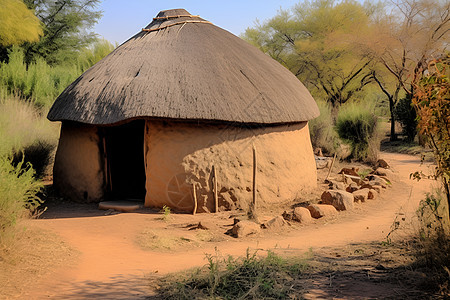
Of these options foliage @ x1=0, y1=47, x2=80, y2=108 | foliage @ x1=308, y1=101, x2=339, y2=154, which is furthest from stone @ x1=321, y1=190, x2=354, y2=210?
foliage @ x1=0, y1=47, x2=80, y2=108

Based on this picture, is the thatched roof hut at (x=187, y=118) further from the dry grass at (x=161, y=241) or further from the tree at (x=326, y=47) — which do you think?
the tree at (x=326, y=47)

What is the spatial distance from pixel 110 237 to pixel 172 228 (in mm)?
864

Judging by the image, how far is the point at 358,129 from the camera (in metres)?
13.0

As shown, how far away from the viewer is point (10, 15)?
17.0 m

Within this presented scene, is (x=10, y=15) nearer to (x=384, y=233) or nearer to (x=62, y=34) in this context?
(x=62, y=34)

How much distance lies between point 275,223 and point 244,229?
1.89 ft

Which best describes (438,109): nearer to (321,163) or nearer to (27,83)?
(321,163)

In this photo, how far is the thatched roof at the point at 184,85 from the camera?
7.14 metres

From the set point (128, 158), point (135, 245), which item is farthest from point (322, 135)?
point (135, 245)

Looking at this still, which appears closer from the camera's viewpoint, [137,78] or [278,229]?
[278,229]

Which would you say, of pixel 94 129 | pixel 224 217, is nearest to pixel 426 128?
pixel 224 217

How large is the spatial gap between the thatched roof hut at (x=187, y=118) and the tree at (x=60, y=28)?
1594 centimetres

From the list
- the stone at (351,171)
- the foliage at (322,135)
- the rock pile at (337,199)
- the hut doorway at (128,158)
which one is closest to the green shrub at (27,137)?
the hut doorway at (128,158)

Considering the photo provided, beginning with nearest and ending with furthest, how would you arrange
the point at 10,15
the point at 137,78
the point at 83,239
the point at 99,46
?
the point at 83,239
the point at 137,78
the point at 10,15
the point at 99,46
